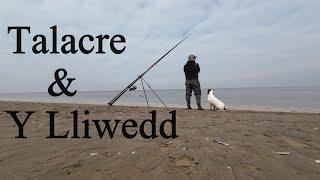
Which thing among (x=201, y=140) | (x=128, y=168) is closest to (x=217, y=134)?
(x=201, y=140)

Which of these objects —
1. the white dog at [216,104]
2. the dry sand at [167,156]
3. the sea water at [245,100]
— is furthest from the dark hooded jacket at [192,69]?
the dry sand at [167,156]

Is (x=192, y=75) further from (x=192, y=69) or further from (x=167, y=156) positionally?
(x=167, y=156)

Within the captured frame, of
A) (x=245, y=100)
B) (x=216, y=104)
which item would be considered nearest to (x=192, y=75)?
(x=216, y=104)

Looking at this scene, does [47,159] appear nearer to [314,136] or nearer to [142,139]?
[142,139]

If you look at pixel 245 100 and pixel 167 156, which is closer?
pixel 167 156

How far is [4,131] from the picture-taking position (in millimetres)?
7148

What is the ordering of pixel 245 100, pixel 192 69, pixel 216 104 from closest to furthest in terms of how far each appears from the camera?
1. pixel 216 104
2. pixel 192 69
3. pixel 245 100

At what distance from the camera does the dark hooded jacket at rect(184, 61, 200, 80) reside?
1455 centimetres

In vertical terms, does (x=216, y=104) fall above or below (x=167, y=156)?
above

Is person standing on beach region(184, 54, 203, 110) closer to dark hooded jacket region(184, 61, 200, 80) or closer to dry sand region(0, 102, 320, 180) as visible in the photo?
dark hooded jacket region(184, 61, 200, 80)

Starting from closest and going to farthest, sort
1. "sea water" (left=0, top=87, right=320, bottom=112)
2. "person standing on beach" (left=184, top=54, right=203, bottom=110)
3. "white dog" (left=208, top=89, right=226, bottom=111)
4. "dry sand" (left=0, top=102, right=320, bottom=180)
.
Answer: "dry sand" (left=0, top=102, right=320, bottom=180) < "white dog" (left=208, top=89, right=226, bottom=111) < "person standing on beach" (left=184, top=54, right=203, bottom=110) < "sea water" (left=0, top=87, right=320, bottom=112)

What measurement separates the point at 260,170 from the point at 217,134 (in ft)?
7.78

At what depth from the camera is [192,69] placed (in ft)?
47.7

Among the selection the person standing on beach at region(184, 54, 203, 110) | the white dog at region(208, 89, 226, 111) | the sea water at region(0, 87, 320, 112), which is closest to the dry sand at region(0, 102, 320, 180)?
the white dog at region(208, 89, 226, 111)
